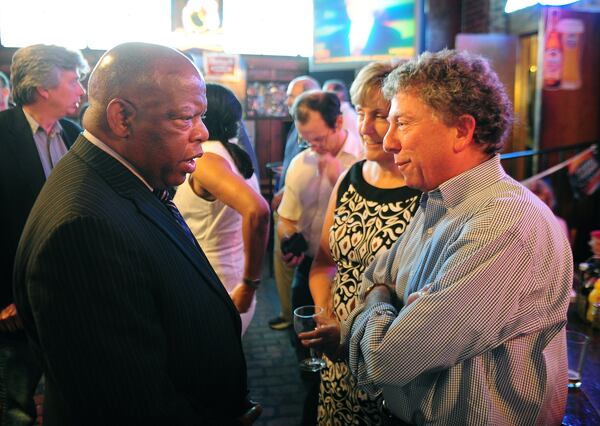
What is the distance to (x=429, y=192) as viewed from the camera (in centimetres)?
137

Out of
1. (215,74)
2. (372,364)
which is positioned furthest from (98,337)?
(215,74)

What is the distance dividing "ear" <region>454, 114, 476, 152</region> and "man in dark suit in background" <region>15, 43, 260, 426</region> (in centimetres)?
65

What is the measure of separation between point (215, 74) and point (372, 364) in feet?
17.3

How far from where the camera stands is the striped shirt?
1075 mm

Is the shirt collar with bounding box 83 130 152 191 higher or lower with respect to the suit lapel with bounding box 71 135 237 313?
higher

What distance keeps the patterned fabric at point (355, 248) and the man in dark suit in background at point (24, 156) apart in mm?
1512

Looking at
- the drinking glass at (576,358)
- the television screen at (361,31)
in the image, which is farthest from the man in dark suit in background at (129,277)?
the television screen at (361,31)

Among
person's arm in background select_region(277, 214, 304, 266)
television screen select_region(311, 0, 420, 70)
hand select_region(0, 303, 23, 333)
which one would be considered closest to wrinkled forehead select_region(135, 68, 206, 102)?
hand select_region(0, 303, 23, 333)

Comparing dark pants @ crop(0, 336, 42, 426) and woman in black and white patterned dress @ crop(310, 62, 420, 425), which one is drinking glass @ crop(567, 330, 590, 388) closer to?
woman in black and white patterned dress @ crop(310, 62, 420, 425)

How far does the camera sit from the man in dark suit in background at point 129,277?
0.96 m

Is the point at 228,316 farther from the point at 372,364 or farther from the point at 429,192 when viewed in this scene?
the point at 429,192

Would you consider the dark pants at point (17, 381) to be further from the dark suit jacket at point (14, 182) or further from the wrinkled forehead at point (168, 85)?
the wrinkled forehead at point (168, 85)

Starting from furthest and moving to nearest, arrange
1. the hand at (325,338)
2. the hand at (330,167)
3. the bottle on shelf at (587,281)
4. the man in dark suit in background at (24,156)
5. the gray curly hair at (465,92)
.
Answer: the hand at (330,167), the man in dark suit in background at (24,156), the bottle on shelf at (587,281), the hand at (325,338), the gray curly hair at (465,92)

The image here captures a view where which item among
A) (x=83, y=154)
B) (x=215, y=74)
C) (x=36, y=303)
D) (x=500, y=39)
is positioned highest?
(x=500, y=39)
